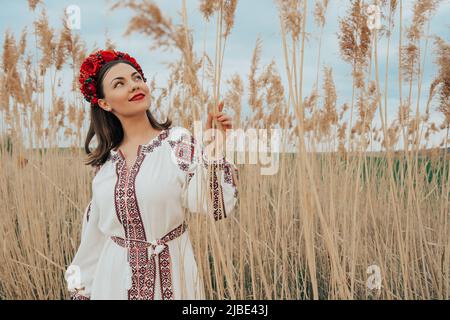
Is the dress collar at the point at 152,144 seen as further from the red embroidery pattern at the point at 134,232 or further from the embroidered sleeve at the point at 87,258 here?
the embroidered sleeve at the point at 87,258

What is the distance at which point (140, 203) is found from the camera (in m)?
1.22

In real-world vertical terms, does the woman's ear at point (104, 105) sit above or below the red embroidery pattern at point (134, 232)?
above

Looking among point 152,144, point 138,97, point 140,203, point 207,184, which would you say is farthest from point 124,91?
point 207,184

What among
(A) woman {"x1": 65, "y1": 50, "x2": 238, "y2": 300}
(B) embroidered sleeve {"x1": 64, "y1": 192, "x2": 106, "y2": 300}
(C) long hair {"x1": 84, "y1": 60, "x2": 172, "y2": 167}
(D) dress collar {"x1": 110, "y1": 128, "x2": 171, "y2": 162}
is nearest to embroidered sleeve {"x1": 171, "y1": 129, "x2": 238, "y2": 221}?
(A) woman {"x1": 65, "y1": 50, "x2": 238, "y2": 300}

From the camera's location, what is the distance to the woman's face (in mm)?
1286

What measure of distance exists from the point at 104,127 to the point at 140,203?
360 millimetres

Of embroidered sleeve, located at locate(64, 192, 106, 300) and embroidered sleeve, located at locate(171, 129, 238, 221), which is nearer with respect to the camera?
embroidered sleeve, located at locate(171, 129, 238, 221)

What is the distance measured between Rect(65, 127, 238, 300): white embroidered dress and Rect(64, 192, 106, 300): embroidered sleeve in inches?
3.2

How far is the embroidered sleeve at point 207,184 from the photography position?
3.51 feet

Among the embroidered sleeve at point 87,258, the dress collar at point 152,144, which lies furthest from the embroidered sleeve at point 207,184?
the embroidered sleeve at point 87,258

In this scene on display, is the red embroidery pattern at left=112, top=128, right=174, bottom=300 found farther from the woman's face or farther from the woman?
the woman's face
